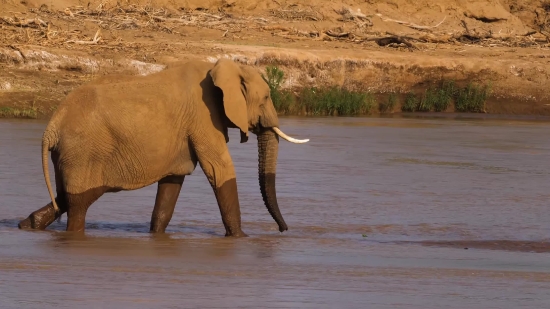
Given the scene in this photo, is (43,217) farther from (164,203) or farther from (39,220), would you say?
(164,203)

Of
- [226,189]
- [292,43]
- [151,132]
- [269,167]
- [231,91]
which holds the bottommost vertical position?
[226,189]

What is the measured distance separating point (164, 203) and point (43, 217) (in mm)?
956

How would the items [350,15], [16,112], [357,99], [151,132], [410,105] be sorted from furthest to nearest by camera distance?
[350,15], [410,105], [357,99], [16,112], [151,132]

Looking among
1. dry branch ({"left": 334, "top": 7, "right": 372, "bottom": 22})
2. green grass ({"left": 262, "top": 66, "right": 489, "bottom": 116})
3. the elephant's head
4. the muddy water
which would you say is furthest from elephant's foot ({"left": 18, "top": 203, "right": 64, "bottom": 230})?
dry branch ({"left": 334, "top": 7, "right": 372, "bottom": 22})

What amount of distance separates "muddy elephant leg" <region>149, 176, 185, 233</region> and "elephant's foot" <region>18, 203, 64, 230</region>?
0.80 m

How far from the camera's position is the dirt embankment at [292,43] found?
2028cm

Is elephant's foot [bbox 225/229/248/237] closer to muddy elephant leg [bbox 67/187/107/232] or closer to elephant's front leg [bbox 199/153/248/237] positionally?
elephant's front leg [bbox 199/153/248/237]

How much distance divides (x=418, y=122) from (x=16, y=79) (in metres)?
6.83

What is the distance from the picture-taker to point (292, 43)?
24.1 metres

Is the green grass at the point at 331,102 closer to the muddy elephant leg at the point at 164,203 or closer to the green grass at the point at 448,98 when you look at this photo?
the green grass at the point at 448,98

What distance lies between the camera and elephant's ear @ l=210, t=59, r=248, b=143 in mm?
9391

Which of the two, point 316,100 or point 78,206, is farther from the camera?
point 316,100

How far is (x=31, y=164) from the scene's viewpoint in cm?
1391

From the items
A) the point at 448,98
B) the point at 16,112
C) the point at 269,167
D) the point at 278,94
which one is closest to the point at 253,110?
the point at 269,167
